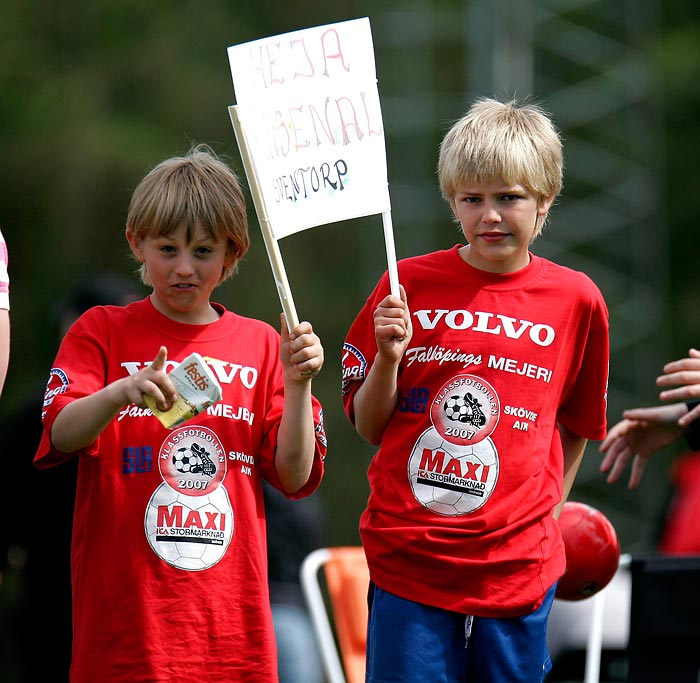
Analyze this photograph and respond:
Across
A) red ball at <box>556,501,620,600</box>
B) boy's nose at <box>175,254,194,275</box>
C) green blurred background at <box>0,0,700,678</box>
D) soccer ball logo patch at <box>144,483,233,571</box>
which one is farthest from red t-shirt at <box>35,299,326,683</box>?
green blurred background at <box>0,0,700,678</box>

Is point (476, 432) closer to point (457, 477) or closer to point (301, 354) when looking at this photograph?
point (457, 477)

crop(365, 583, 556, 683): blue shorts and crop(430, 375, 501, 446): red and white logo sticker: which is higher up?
crop(430, 375, 501, 446): red and white logo sticker

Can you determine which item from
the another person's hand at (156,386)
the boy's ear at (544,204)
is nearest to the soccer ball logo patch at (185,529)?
the another person's hand at (156,386)

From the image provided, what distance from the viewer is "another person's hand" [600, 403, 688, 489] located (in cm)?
422

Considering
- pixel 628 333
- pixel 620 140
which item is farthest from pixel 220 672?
pixel 620 140

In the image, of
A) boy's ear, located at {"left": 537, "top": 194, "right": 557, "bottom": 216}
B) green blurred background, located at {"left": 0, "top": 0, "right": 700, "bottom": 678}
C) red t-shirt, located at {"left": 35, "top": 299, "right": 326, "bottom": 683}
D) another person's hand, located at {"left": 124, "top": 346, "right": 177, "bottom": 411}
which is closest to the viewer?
another person's hand, located at {"left": 124, "top": 346, "right": 177, "bottom": 411}

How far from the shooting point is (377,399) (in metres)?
3.50

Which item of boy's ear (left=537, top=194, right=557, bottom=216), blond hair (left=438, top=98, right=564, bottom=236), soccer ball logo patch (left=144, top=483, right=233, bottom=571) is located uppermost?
blond hair (left=438, top=98, right=564, bottom=236)

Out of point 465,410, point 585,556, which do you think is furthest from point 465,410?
point 585,556

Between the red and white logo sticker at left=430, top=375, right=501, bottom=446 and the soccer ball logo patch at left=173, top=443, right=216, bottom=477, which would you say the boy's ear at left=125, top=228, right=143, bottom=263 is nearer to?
the soccer ball logo patch at left=173, top=443, right=216, bottom=477

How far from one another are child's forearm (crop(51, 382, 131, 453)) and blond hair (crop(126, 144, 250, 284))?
477mm

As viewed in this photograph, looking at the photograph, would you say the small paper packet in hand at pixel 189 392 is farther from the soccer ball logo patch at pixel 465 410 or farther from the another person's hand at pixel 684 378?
the another person's hand at pixel 684 378

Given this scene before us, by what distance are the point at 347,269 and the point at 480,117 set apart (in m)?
14.9

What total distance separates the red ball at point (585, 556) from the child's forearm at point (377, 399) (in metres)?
0.76
